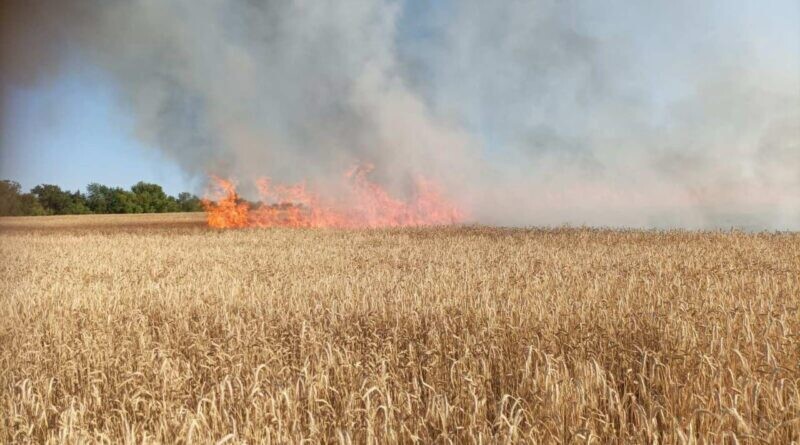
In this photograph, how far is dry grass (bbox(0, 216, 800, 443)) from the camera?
4207 mm

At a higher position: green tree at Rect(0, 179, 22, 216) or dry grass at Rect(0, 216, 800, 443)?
green tree at Rect(0, 179, 22, 216)

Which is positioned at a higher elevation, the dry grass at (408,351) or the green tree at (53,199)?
the green tree at (53,199)

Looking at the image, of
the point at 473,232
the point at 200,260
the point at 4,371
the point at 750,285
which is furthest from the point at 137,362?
the point at 473,232

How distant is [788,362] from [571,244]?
1473cm

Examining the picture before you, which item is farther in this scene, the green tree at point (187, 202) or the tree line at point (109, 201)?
the green tree at point (187, 202)

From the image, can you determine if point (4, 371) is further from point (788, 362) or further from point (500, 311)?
point (788, 362)

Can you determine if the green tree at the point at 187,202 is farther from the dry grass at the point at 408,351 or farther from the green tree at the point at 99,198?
the dry grass at the point at 408,351

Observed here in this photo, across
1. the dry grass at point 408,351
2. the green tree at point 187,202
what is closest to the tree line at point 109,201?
the green tree at point 187,202

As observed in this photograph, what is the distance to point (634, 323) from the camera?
24.0 feet

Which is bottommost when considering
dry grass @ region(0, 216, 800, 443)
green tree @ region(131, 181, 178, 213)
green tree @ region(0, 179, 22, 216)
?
dry grass @ region(0, 216, 800, 443)

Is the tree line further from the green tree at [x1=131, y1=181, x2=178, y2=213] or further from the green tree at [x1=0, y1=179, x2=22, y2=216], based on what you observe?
the green tree at [x1=0, y1=179, x2=22, y2=216]

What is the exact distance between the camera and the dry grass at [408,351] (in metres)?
4.21

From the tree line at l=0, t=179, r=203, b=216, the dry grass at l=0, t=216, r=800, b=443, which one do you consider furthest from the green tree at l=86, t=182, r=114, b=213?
the dry grass at l=0, t=216, r=800, b=443

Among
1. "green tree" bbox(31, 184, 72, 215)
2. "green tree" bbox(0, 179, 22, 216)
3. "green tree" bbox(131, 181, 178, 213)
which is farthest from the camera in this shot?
"green tree" bbox(131, 181, 178, 213)
